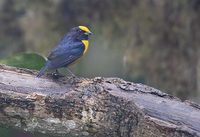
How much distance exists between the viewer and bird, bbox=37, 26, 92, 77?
11.1ft

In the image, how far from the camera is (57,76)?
118 inches

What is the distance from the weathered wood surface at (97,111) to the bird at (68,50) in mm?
432

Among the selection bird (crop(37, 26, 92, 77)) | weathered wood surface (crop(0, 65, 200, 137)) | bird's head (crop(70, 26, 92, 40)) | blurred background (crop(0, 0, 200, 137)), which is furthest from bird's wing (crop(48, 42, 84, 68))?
blurred background (crop(0, 0, 200, 137))

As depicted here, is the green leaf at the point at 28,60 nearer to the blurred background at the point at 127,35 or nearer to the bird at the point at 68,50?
the bird at the point at 68,50

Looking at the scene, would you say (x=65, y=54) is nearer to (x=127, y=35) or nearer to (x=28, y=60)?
(x=28, y=60)

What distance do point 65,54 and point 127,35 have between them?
7.93 ft

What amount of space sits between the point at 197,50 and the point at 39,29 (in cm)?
158

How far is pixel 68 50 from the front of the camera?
3.51m

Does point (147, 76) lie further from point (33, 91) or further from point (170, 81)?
point (33, 91)

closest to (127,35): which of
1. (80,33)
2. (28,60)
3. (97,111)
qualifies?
(80,33)

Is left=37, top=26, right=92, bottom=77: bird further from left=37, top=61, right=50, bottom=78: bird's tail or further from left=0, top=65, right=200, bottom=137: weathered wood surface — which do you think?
left=0, top=65, right=200, bottom=137: weathered wood surface

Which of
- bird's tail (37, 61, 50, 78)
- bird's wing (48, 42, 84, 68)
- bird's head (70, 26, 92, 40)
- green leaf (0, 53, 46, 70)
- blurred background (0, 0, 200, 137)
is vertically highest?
blurred background (0, 0, 200, 137)

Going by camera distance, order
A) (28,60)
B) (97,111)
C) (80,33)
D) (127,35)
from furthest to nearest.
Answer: (127,35) → (80,33) → (28,60) → (97,111)

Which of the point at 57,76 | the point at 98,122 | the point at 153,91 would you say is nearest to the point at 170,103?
the point at 153,91
